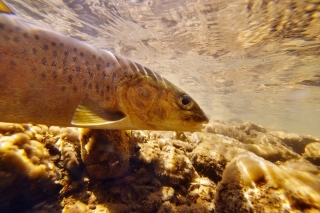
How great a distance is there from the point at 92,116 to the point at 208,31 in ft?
40.2

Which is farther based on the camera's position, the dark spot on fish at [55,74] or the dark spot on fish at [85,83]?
the dark spot on fish at [85,83]

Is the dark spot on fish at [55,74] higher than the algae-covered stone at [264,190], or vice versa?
the dark spot on fish at [55,74]

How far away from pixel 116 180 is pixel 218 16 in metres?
10.8

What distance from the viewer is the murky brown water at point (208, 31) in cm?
1000

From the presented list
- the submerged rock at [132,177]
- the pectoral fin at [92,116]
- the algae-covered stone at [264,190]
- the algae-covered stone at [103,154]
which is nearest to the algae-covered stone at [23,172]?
the submerged rock at [132,177]

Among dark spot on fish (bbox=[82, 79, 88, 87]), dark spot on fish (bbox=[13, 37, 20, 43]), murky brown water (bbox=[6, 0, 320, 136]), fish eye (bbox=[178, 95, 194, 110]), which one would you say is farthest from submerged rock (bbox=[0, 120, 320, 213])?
murky brown water (bbox=[6, 0, 320, 136])

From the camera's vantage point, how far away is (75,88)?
2.62m

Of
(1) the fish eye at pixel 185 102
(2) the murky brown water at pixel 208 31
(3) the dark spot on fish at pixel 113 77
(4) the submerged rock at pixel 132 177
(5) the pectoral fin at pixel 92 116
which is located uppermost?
(2) the murky brown water at pixel 208 31

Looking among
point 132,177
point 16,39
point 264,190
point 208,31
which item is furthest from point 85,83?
point 208,31

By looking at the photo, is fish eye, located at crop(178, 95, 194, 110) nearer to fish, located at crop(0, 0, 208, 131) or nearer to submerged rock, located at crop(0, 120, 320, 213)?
fish, located at crop(0, 0, 208, 131)

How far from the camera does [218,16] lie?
1073 cm

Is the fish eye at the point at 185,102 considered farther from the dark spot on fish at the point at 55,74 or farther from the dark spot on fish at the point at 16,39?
the dark spot on fish at the point at 16,39

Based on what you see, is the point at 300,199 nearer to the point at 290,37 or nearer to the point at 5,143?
the point at 5,143

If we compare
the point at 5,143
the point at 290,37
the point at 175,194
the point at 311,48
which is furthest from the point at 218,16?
the point at 5,143
